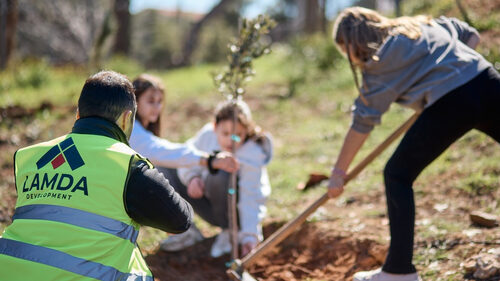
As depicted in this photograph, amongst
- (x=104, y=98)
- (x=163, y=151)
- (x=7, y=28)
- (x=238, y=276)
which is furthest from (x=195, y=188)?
(x=7, y=28)

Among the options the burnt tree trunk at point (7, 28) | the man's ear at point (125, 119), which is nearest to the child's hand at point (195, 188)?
the man's ear at point (125, 119)

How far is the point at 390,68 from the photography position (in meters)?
2.89

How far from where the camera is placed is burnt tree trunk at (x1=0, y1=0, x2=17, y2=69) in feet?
38.2

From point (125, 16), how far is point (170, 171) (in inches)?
470

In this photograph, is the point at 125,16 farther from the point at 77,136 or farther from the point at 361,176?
the point at 77,136

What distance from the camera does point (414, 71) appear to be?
9.64 ft

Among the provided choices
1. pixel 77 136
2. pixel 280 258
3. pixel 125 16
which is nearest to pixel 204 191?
pixel 280 258

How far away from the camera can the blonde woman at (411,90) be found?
288cm

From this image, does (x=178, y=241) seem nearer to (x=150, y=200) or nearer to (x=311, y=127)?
(x=150, y=200)

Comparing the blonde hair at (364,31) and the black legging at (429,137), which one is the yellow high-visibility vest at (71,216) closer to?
the blonde hair at (364,31)

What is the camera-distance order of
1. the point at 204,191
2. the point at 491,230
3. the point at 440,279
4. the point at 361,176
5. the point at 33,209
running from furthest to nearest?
the point at 361,176 → the point at 204,191 → the point at 491,230 → the point at 440,279 → the point at 33,209

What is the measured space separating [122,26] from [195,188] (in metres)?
12.3

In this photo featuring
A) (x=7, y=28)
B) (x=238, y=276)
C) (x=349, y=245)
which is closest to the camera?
(x=238, y=276)

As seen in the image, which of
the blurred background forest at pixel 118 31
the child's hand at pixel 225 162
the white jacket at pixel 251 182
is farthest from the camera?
the blurred background forest at pixel 118 31
